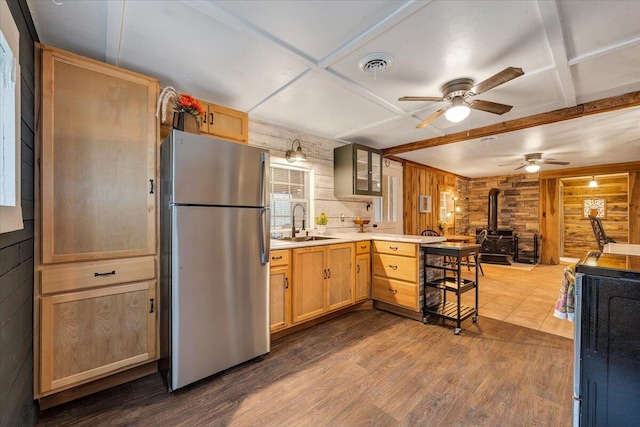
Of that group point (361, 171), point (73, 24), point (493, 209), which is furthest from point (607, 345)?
point (493, 209)

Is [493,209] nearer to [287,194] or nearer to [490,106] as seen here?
[490,106]

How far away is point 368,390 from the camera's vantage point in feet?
6.08

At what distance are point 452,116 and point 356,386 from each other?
2.35 metres

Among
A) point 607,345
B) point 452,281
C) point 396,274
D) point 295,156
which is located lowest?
point 452,281

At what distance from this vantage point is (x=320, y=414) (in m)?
1.64

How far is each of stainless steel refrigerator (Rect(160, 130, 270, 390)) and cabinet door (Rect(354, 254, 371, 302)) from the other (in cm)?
133

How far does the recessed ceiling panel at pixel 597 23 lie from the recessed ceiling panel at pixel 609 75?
21 centimetres

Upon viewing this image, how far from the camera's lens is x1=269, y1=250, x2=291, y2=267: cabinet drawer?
97.6 inches

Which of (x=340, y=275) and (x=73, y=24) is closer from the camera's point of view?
(x=73, y=24)

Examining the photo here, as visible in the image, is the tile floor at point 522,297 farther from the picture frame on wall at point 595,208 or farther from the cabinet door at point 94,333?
the cabinet door at point 94,333

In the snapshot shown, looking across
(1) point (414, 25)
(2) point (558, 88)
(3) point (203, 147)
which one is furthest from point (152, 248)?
(2) point (558, 88)

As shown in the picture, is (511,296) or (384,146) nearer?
(511,296)

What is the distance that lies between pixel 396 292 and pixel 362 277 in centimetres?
43

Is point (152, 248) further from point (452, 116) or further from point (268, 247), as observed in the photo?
point (452, 116)
